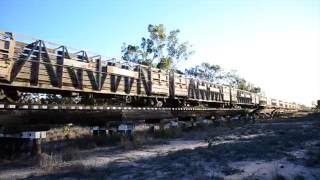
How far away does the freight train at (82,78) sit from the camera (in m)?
12.5

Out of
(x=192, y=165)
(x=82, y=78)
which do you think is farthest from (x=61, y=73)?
(x=192, y=165)

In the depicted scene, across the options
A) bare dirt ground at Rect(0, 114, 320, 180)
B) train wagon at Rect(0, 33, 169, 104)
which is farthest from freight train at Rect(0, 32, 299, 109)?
bare dirt ground at Rect(0, 114, 320, 180)

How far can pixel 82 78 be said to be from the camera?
15656 millimetres

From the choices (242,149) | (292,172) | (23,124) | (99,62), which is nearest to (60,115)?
(23,124)

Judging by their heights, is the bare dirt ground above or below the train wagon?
below

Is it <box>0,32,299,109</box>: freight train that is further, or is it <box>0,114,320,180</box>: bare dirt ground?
<box>0,32,299,109</box>: freight train

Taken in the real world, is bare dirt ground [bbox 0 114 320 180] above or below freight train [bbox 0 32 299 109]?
below

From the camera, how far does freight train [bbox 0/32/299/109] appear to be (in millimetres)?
12453

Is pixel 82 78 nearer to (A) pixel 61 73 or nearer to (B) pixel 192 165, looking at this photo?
(A) pixel 61 73

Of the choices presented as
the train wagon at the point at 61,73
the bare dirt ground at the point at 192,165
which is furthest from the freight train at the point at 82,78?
the bare dirt ground at the point at 192,165

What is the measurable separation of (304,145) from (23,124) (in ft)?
31.0

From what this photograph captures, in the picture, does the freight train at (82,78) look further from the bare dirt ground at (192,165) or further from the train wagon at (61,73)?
the bare dirt ground at (192,165)

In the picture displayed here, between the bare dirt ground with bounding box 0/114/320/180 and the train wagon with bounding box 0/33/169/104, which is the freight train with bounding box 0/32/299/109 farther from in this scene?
the bare dirt ground with bounding box 0/114/320/180

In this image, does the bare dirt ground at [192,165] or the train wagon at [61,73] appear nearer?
the bare dirt ground at [192,165]
